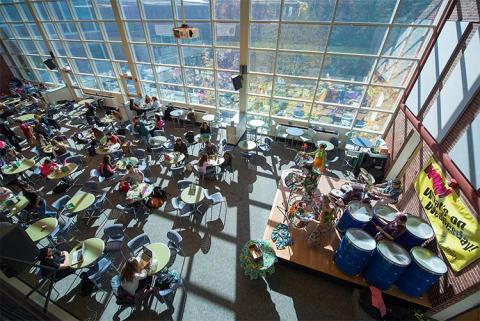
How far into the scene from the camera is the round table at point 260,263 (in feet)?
15.7

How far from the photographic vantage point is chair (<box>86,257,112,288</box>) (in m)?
4.66

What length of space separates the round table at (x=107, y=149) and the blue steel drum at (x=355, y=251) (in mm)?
8516

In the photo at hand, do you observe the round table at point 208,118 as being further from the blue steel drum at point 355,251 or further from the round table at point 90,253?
the blue steel drum at point 355,251

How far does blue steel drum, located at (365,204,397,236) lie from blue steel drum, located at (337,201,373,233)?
0.12 metres

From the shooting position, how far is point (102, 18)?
1080cm

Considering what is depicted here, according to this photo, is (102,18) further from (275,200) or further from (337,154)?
(337,154)

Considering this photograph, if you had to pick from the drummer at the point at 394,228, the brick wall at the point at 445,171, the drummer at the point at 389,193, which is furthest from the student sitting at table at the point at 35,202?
the brick wall at the point at 445,171

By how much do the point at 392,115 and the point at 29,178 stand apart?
1438 centimetres

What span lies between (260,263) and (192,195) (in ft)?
9.09

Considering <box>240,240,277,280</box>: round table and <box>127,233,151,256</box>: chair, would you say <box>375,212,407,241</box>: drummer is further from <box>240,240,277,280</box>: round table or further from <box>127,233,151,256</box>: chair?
<box>127,233,151,256</box>: chair

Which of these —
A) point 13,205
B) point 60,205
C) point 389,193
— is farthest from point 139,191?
point 389,193

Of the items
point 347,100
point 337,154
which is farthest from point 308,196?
point 347,100

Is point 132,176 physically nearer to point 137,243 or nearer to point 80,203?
point 80,203

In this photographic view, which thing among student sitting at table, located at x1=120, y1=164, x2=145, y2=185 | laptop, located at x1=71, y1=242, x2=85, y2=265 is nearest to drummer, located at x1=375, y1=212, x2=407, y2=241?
laptop, located at x1=71, y1=242, x2=85, y2=265
